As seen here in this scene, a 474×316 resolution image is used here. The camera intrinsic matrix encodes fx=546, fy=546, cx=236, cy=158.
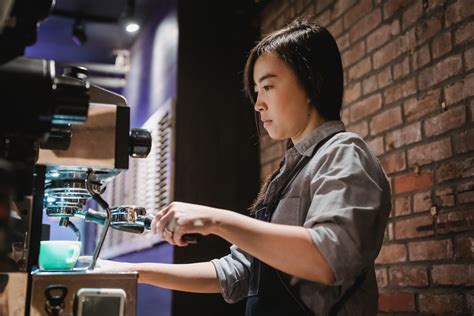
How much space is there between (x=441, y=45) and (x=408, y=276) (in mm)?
836

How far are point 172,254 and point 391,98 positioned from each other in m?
1.47

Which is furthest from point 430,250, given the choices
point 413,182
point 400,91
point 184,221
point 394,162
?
point 184,221

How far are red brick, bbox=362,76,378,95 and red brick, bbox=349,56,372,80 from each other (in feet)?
0.14

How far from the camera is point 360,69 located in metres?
2.41

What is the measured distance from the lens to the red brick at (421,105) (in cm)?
191

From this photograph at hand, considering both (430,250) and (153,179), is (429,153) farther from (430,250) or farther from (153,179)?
(153,179)

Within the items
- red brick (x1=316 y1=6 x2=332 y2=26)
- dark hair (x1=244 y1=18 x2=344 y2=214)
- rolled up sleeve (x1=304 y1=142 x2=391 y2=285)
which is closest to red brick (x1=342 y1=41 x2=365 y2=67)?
red brick (x1=316 y1=6 x2=332 y2=26)

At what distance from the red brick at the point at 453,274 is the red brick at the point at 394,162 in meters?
Result: 0.41

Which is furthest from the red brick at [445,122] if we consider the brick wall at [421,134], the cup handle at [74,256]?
the cup handle at [74,256]

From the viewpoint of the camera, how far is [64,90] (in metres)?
0.88

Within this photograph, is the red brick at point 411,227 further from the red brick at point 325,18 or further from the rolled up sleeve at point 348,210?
the red brick at point 325,18

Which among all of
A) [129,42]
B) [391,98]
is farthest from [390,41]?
[129,42]

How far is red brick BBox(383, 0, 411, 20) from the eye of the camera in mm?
2152

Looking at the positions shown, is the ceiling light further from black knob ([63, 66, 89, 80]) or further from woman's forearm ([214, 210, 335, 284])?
woman's forearm ([214, 210, 335, 284])
